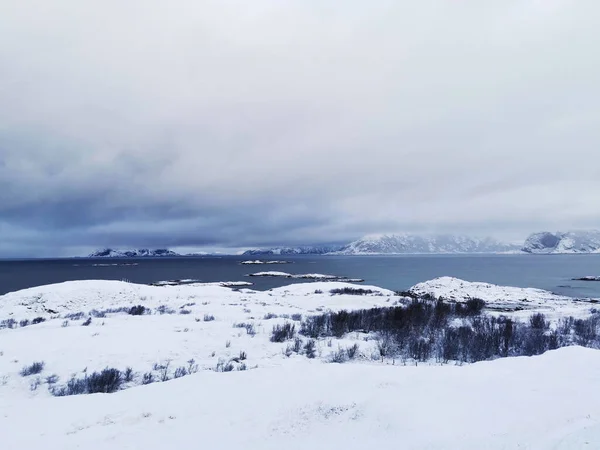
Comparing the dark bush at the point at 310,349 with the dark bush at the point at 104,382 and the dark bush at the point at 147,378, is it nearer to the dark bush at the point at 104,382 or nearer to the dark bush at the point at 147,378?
the dark bush at the point at 147,378

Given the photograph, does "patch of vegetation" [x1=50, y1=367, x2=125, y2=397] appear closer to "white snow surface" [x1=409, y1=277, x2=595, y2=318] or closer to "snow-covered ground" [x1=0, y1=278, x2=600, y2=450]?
"snow-covered ground" [x1=0, y1=278, x2=600, y2=450]

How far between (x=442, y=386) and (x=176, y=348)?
8.41m

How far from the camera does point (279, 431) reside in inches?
192

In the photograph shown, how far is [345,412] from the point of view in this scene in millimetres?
5199

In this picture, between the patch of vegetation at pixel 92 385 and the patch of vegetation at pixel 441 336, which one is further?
the patch of vegetation at pixel 441 336

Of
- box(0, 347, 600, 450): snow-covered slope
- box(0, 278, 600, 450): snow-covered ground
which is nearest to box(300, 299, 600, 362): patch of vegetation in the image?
box(0, 278, 600, 450): snow-covered ground

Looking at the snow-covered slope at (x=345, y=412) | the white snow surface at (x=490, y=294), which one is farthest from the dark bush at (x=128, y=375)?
the white snow surface at (x=490, y=294)

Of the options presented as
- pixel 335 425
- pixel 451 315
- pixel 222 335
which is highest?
pixel 335 425

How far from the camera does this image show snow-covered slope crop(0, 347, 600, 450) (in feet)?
13.7

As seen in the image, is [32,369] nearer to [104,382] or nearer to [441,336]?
[104,382]

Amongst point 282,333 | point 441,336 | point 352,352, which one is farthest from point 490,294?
point 352,352

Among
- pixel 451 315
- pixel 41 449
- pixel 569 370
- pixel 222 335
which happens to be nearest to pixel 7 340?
pixel 222 335

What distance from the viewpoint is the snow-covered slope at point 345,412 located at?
4180mm

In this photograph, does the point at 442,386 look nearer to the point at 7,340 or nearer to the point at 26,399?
the point at 26,399
